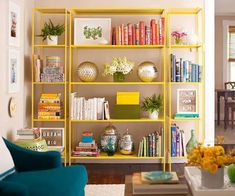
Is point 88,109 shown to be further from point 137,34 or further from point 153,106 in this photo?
point 137,34

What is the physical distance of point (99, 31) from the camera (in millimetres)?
5680

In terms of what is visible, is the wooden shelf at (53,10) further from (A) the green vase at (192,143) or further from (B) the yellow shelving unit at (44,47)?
(A) the green vase at (192,143)

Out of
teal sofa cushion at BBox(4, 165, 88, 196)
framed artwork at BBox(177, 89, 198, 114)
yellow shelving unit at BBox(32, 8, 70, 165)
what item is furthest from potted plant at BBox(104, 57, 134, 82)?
teal sofa cushion at BBox(4, 165, 88, 196)

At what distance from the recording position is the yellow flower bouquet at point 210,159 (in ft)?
9.24

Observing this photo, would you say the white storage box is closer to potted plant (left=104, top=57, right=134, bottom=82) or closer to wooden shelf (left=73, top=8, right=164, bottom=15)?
potted plant (left=104, top=57, right=134, bottom=82)

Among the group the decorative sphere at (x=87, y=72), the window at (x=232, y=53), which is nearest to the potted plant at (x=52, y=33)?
the decorative sphere at (x=87, y=72)

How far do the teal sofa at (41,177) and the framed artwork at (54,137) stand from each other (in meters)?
1.64

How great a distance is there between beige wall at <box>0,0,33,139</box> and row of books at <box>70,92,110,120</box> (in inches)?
23.5

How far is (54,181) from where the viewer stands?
3.38m

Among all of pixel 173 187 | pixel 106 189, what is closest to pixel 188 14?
pixel 106 189

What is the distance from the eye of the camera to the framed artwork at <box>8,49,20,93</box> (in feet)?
15.9

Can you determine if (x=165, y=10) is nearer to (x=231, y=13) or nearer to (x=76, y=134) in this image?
(x=76, y=134)

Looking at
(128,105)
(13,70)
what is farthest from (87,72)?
(13,70)

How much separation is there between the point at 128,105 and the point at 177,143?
2.44 ft
